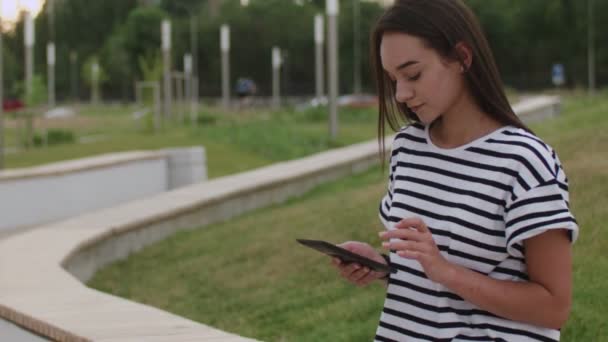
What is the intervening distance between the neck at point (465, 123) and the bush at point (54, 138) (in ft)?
79.5

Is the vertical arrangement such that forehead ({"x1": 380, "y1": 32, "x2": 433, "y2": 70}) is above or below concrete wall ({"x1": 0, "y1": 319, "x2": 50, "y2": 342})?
above

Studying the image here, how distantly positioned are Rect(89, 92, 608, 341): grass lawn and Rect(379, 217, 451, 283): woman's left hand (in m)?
2.93

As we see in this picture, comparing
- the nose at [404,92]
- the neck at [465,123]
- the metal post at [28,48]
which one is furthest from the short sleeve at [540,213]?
the metal post at [28,48]

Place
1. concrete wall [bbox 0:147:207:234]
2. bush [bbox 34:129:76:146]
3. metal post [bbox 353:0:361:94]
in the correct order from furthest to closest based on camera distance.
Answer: metal post [bbox 353:0:361:94]
bush [bbox 34:129:76:146]
concrete wall [bbox 0:147:207:234]

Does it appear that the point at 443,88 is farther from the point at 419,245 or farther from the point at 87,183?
the point at 87,183

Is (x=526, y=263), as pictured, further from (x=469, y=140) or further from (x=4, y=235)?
(x=4, y=235)

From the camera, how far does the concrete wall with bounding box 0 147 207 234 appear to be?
1312cm

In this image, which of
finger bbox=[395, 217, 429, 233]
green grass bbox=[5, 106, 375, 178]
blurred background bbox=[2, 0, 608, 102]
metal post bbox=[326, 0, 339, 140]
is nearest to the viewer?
finger bbox=[395, 217, 429, 233]

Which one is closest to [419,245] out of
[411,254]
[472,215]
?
[411,254]

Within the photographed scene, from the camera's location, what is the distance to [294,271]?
788 cm

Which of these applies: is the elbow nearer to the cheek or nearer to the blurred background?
the cheek

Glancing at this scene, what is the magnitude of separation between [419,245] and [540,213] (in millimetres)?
265

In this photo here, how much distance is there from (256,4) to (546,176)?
84140mm

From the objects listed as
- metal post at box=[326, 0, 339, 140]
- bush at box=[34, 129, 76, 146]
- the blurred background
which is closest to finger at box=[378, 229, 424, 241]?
metal post at box=[326, 0, 339, 140]
